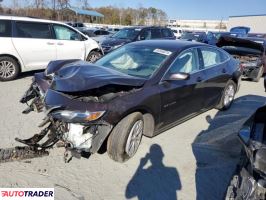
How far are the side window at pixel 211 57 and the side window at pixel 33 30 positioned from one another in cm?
544

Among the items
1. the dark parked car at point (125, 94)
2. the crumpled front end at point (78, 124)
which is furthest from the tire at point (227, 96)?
the crumpled front end at point (78, 124)

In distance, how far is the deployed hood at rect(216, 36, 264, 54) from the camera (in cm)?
980

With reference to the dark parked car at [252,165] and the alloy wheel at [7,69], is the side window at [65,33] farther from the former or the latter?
the dark parked car at [252,165]

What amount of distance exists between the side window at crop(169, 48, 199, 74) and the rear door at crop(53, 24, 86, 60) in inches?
220

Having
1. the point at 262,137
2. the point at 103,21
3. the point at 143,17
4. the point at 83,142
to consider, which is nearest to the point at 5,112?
the point at 83,142

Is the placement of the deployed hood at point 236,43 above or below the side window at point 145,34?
below

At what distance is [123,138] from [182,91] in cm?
148

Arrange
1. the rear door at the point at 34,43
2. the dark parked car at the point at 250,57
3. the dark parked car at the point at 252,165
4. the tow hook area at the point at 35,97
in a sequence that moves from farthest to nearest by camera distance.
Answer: the dark parked car at the point at 250,57 → the rear door at the point at 34,43 → the tow hook area at the point at 35,97 → the dark parked car at the point at 252,165

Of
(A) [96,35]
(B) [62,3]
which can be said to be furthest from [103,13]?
(A) [96,35]

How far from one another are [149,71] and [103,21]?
70.6 m

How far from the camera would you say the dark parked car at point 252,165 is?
224cm

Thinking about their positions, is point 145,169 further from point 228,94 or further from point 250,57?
point 250,57

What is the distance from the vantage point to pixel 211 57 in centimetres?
598

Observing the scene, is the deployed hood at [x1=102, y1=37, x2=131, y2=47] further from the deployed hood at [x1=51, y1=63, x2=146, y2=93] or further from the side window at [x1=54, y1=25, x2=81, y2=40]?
the deployed hood at [x1=51, y1=63, x2=146, y2=93]
